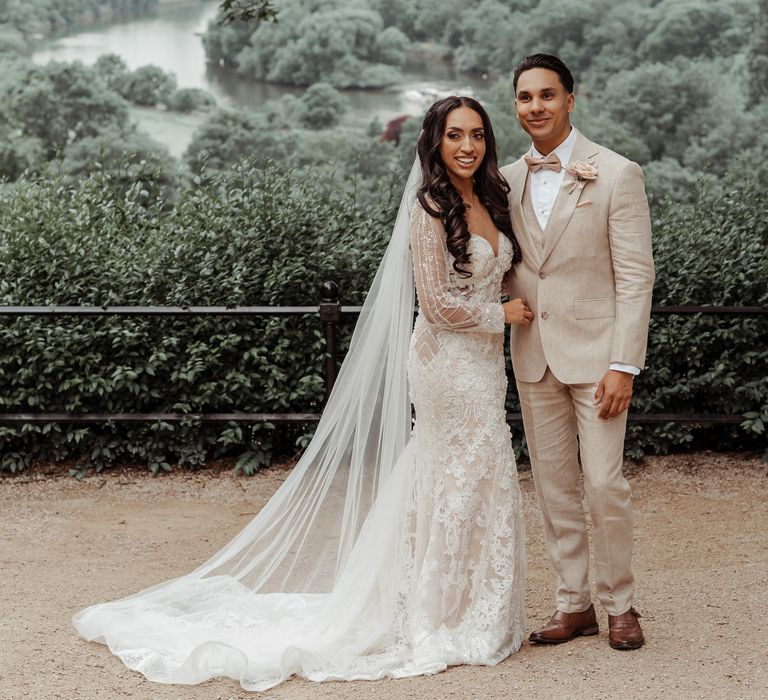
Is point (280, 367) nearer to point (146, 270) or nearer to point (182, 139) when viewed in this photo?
point (146, 270)

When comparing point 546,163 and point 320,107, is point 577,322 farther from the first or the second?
point 320,107

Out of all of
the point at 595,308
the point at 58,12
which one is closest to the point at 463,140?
the point at 595,308

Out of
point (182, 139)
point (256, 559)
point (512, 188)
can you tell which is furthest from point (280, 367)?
point (182, 139)

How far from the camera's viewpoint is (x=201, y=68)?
1113cm

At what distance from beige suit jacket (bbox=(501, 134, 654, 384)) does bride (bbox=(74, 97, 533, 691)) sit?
12 centimetres

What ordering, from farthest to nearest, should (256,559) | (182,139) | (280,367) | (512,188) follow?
(182,139) < (280,367) < (256,559) < (512,188)

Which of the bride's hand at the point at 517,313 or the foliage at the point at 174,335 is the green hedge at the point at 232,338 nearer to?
the foliage at the point at 174,335

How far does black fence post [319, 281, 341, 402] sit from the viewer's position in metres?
5.80

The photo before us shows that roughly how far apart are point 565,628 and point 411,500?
739 millimetres

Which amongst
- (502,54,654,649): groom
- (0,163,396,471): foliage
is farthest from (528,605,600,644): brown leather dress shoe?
(0,163,396,471): foliage

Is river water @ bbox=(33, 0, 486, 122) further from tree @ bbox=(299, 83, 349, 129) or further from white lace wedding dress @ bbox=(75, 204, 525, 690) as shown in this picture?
white lace wedding dress @ bbox=(75, 204, 525, 690)

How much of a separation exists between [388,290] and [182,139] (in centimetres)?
726

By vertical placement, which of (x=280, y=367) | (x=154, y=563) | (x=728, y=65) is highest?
(x=728, y=65)

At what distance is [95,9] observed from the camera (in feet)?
37.6
